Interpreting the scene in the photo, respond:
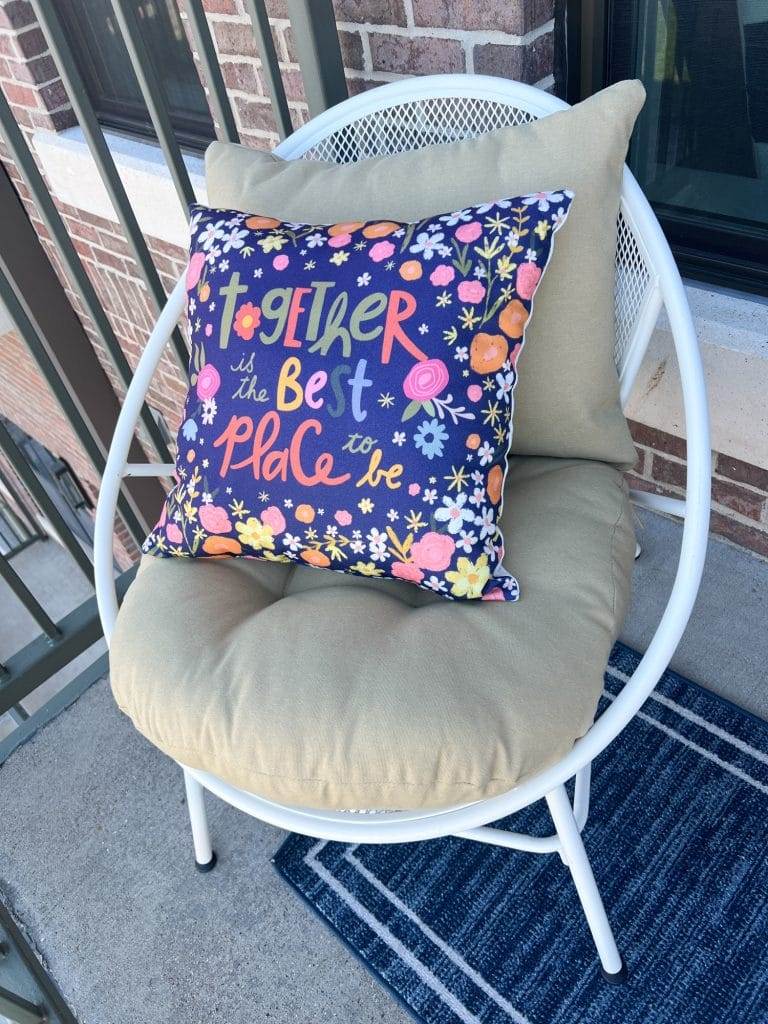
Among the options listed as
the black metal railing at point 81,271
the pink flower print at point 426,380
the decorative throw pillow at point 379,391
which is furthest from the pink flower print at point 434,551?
the black metal railing at point 81,271

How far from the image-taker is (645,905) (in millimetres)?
1141

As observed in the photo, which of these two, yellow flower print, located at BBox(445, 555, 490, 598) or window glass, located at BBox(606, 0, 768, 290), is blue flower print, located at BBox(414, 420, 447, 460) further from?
window glass, located at BBox(606, 0, 768, 290)

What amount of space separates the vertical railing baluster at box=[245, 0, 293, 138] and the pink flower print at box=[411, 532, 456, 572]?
89 centimetres

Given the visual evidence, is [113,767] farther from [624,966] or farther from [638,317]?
[638,317]

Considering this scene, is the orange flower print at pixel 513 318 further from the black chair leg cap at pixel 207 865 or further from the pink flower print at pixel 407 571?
the black chair leg cap at pixel 207 865

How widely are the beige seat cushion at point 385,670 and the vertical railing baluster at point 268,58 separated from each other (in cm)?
83

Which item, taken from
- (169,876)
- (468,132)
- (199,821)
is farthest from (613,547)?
(169,876)

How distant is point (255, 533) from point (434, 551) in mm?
224

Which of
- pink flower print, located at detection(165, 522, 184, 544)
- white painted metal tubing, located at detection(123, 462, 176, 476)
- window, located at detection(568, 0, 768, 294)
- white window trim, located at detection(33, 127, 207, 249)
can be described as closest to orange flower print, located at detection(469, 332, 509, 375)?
pink flower print, located at detection(165, 522, 184, 544)

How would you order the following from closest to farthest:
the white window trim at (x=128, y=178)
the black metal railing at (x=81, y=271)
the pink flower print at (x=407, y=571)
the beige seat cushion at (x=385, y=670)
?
the beige seat cushion at (x=385, y=670)
the pink flower print at (x=407, y=571)
the black metal railing at (x=81, y=271)
the white window trim at (x=128, y=178)

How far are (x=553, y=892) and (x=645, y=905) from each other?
0.43 ft

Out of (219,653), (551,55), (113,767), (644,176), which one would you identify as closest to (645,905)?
(219,653)

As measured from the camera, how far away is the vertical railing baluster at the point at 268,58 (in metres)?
1.22

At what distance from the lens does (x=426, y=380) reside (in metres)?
0.85
